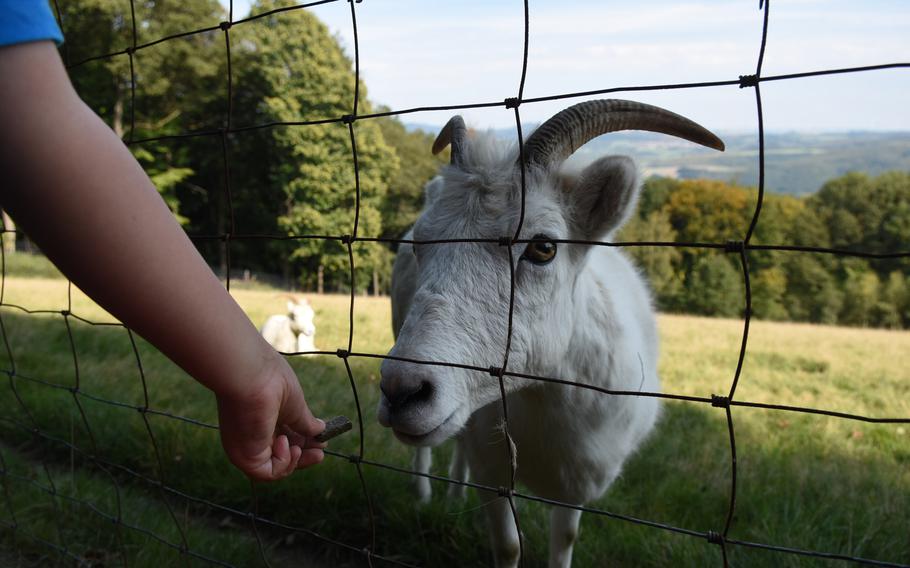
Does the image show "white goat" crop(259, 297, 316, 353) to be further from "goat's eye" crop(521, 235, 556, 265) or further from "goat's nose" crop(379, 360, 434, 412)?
"goat's nose" crop(379, 360, 434, 412)

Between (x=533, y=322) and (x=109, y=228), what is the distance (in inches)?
58.3

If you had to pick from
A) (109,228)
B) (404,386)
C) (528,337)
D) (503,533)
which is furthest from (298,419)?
(503,533)

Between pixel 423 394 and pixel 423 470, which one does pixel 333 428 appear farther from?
pixel 423 470

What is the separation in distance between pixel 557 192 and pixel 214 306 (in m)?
1.53

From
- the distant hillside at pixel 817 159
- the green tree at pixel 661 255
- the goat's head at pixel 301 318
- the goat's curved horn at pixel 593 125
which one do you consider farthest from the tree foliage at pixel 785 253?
the goat's curved horn at pixel 593 125

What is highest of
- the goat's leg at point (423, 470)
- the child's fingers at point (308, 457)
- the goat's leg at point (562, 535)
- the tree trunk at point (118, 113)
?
the tree trunk at point (118, 113)

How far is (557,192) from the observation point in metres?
2.33

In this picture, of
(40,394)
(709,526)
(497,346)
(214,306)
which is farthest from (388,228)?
(214,306)

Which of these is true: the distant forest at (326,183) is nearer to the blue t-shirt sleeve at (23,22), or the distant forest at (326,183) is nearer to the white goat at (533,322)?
the white goat at (533,322)

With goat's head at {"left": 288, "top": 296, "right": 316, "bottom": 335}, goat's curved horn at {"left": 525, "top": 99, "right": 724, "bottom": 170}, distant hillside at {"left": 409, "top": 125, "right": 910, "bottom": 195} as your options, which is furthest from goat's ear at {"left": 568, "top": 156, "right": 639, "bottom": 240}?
distant hillside at {"left": 409, "top": 125, "right": 910, "bottom": 195}

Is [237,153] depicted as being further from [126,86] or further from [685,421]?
[685,421]

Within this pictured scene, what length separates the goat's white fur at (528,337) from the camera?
6.27 feet

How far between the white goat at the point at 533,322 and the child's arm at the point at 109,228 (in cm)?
75

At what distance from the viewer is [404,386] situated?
1.77 m
